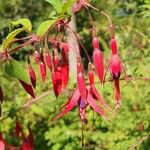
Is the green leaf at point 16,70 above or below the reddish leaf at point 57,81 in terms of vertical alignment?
above

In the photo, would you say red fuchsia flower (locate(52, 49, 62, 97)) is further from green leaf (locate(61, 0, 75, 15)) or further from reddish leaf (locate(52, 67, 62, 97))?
green leaf (locate(61, 0, 75, 15))

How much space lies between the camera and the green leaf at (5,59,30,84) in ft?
3.54

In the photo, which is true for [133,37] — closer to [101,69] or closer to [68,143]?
[68,143]

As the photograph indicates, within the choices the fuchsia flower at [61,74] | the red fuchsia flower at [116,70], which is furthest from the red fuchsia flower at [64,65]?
the red fuchsia flower at [116,70]

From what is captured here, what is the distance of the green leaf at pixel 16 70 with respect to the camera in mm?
1078

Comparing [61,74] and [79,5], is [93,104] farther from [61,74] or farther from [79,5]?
[79,5]

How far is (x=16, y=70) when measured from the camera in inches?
42.6

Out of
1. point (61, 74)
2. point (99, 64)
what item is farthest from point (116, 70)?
point (61, 74)

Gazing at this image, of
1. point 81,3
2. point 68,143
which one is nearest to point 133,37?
point 68,143

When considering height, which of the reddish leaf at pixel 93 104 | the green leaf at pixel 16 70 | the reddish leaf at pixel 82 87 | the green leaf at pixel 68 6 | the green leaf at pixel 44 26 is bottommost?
the reddish leaf at pixel 93 104

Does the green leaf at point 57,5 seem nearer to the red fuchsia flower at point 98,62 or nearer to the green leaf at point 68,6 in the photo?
the green leaf at point 68,6

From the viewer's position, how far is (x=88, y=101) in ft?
3.50

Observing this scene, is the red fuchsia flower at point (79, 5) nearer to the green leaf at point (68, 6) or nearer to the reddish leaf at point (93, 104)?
the green leaf at point (68, 6)

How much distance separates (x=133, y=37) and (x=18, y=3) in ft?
11.4
